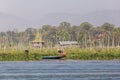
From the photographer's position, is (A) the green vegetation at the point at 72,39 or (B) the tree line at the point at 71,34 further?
(B) the tree line at the point at 71,34

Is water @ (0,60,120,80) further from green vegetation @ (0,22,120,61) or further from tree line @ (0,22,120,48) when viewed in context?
tree line @ (0,22,120,48)

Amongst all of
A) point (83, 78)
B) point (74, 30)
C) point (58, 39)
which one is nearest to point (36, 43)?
point (58, 39)

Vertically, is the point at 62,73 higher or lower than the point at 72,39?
lower

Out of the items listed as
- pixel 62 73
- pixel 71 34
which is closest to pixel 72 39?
pixel 71 34

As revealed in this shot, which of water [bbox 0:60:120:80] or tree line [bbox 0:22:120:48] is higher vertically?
tree line [bbox 0:22:120:48]

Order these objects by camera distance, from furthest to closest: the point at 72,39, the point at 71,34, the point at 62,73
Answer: the point at 71,34 → the point at 72,39 → the point at 62,73

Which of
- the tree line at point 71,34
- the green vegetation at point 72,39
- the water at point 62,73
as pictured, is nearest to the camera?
the water at point 62,73

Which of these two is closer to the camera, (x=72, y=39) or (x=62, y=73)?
(x=62, y=73)

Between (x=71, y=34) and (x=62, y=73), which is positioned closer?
(x=62, y=73)

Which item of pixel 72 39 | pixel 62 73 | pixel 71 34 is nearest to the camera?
pixel 62 73

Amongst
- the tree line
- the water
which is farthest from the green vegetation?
the water

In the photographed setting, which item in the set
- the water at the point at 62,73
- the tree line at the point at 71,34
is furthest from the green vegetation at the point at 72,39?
the water at the point at 62,73

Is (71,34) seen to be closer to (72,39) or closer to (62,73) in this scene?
(72,39)

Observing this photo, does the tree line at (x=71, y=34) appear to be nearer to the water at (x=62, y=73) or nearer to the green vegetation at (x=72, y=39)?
the green vegetation at (x=72, y=39)
